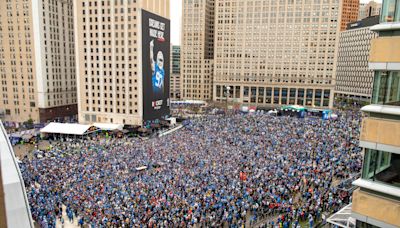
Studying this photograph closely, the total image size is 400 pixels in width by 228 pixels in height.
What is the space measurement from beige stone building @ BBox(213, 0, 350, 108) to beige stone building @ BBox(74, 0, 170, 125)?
50.9 meters

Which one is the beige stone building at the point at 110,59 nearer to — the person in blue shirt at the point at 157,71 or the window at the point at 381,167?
the person in blue shirt at the point at 157,71

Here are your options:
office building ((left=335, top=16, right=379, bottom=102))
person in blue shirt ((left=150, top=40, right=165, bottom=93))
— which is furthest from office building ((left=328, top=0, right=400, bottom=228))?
office building ((left=335, top=16, right=379, bottom=102))

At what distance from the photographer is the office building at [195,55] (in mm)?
125625

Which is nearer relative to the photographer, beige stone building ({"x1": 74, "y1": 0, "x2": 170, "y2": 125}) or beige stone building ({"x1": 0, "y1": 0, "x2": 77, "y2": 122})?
beige stone building ({"x1": 74, "y1": 0, "x2": 170, "y2": 125})

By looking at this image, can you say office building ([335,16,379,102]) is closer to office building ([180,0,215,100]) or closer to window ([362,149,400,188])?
office building ([180,0,215,100])

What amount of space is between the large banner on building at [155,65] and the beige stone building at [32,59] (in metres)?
25.8

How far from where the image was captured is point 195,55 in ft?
414

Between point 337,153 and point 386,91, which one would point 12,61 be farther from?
point 386,91

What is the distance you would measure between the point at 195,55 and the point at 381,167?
396ft

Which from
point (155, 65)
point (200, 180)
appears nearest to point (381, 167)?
point (200, 180)

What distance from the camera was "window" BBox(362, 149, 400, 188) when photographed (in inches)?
324

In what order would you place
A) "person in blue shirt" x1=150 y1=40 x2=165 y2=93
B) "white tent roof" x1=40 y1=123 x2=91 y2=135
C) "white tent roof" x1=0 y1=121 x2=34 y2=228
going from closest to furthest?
"white tent roof" x1=0 y1=121 x2=34 y2=228 < "white tent roof" x1=40 y1=123 x2=91 y2=135 < "person in blue shirt" x1=150 y1=40 x2=165 y2=93

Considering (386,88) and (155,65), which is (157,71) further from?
(386,88)

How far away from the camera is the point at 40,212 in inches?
926
